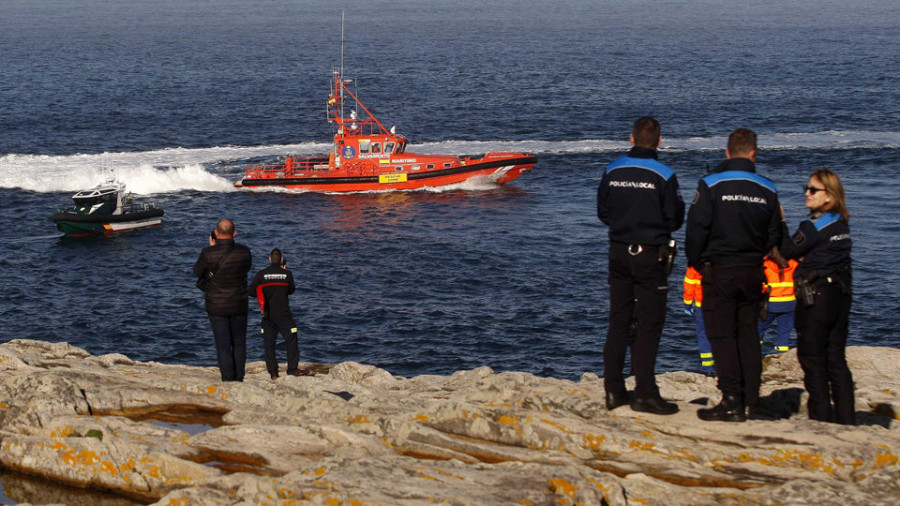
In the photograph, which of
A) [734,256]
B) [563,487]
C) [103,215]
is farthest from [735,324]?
[103,215]

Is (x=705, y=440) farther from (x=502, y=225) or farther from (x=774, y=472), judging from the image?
(x=502, y=225)

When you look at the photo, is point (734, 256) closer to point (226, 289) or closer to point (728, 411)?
point (728, 411)

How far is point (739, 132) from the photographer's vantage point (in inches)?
334

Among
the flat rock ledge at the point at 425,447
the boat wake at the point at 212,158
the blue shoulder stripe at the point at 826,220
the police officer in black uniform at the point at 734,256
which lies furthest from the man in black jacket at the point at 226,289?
the boat wake at the point at 212,158

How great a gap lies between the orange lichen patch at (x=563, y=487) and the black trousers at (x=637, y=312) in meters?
1.76

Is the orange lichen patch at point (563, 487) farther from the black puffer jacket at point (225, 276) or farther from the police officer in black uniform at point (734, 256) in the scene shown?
the black puffer jacket at point (225, 276)

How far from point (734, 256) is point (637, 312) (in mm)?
938

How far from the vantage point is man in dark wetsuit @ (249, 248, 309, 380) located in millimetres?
14070

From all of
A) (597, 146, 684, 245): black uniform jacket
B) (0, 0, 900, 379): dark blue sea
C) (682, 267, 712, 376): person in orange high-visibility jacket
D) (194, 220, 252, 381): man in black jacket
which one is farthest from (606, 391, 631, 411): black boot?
(0, 0, 900, 379): dark blue sea

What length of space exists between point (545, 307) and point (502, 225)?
459 inches

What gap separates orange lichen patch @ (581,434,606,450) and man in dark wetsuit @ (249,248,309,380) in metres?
6.67

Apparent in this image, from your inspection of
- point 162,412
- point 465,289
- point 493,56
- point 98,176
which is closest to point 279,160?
point 98,176

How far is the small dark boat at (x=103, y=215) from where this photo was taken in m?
39.5

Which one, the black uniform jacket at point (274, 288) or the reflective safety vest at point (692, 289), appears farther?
the black uniform jacket at point (274, 288)
